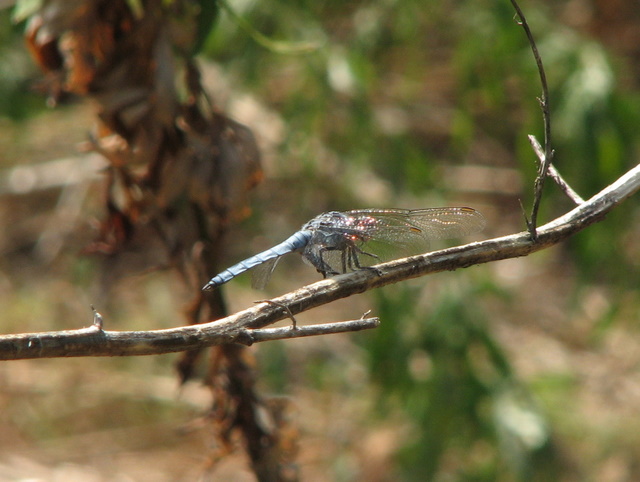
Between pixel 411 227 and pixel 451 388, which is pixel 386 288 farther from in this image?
pixel 411 227

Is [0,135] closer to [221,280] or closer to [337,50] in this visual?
[337,50]

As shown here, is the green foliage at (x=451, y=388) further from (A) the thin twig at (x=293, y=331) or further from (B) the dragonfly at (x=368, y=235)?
(A) the thin twig at (x=293, y=331)

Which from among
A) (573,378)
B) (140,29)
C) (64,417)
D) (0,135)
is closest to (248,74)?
(140,29)

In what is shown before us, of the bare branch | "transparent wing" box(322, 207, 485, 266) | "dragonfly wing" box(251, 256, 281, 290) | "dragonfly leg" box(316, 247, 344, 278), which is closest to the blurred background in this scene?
"dragonfly wing" box(251, 256, 281, 290)

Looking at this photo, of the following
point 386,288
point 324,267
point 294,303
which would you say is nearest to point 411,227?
point 324,267

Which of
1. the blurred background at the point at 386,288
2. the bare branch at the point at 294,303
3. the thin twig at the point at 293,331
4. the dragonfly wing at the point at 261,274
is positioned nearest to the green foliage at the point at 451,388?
the blurred background at the point at 386,288
